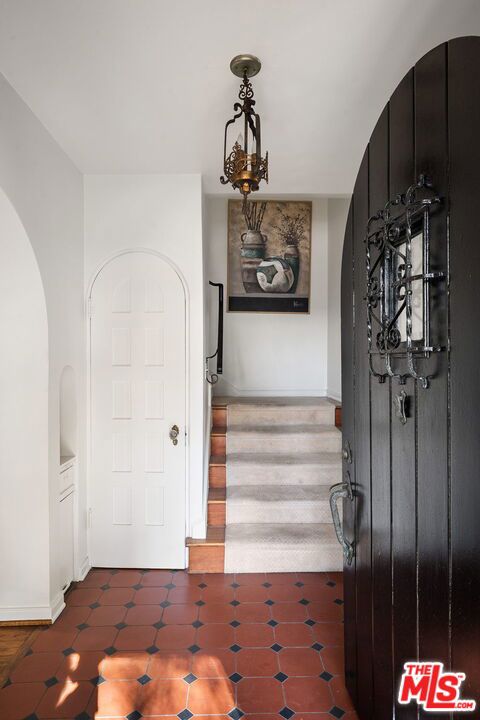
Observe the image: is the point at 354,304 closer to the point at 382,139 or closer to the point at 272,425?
the point at 382,139

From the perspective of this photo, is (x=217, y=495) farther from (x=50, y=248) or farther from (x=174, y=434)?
(x=50, y=248)

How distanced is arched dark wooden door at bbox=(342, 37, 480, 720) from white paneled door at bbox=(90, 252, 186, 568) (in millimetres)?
1895

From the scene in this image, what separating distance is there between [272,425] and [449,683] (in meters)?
3.35

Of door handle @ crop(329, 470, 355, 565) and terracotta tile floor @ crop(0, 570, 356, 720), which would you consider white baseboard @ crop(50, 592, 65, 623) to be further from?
door handle @ crop(329, 470, 355, 565)

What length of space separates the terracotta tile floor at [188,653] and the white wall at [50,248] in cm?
36

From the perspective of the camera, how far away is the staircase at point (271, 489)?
11.2 feet

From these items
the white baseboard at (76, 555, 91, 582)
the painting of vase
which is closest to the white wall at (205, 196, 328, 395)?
the painting of vase

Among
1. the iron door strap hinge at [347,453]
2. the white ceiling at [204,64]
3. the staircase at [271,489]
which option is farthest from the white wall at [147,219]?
the iron door strap hinge at [347,453]

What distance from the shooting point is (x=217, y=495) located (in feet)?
12.4

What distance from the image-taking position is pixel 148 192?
3.43m

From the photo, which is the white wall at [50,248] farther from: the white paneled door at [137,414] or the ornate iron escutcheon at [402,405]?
the ornate iron escutcheon at [402,405]

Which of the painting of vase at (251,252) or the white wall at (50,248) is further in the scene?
the painting of vase at (251,252)

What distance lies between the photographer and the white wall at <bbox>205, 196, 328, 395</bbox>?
5.58 meters

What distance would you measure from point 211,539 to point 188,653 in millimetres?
1021
